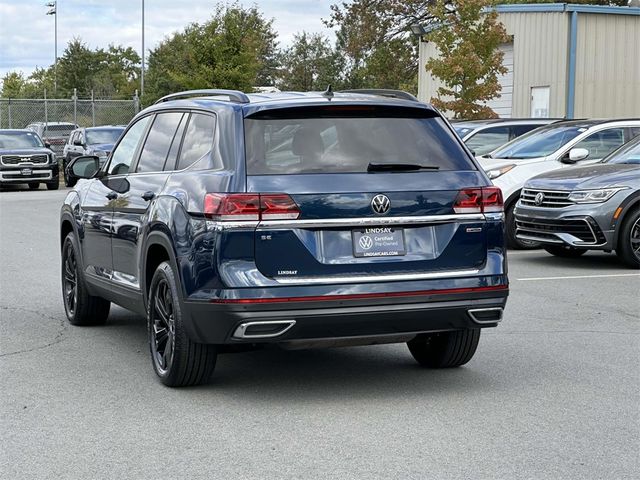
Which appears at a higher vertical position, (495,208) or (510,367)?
(495,208)

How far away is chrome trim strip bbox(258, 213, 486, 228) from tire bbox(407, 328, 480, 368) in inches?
32.6

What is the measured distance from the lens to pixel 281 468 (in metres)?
5.27

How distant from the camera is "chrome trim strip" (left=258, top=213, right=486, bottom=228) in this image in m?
6.30

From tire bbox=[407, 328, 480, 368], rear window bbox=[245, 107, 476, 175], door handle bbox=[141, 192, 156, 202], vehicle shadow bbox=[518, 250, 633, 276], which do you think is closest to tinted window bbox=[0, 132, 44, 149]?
vehicle shadow bbox=[518, 250, 633, 276]

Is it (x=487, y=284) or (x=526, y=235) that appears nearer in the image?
(x=487, y=284)

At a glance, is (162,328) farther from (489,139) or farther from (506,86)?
(506,86)

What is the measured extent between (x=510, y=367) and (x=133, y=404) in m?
2.56

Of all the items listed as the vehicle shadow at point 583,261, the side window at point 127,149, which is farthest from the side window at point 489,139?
the side window at point 127,149

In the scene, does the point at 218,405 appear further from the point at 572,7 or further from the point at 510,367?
the point at 572,7

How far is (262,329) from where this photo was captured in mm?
6297

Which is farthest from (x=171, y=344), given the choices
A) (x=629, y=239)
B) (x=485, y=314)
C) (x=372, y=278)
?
(x=629, y=239)

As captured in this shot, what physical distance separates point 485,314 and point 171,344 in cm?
Result: 188

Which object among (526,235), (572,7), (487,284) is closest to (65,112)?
(572,7)

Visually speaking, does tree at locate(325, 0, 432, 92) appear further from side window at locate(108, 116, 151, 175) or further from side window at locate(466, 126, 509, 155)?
side window at locate(108, 116, 151, 175)
